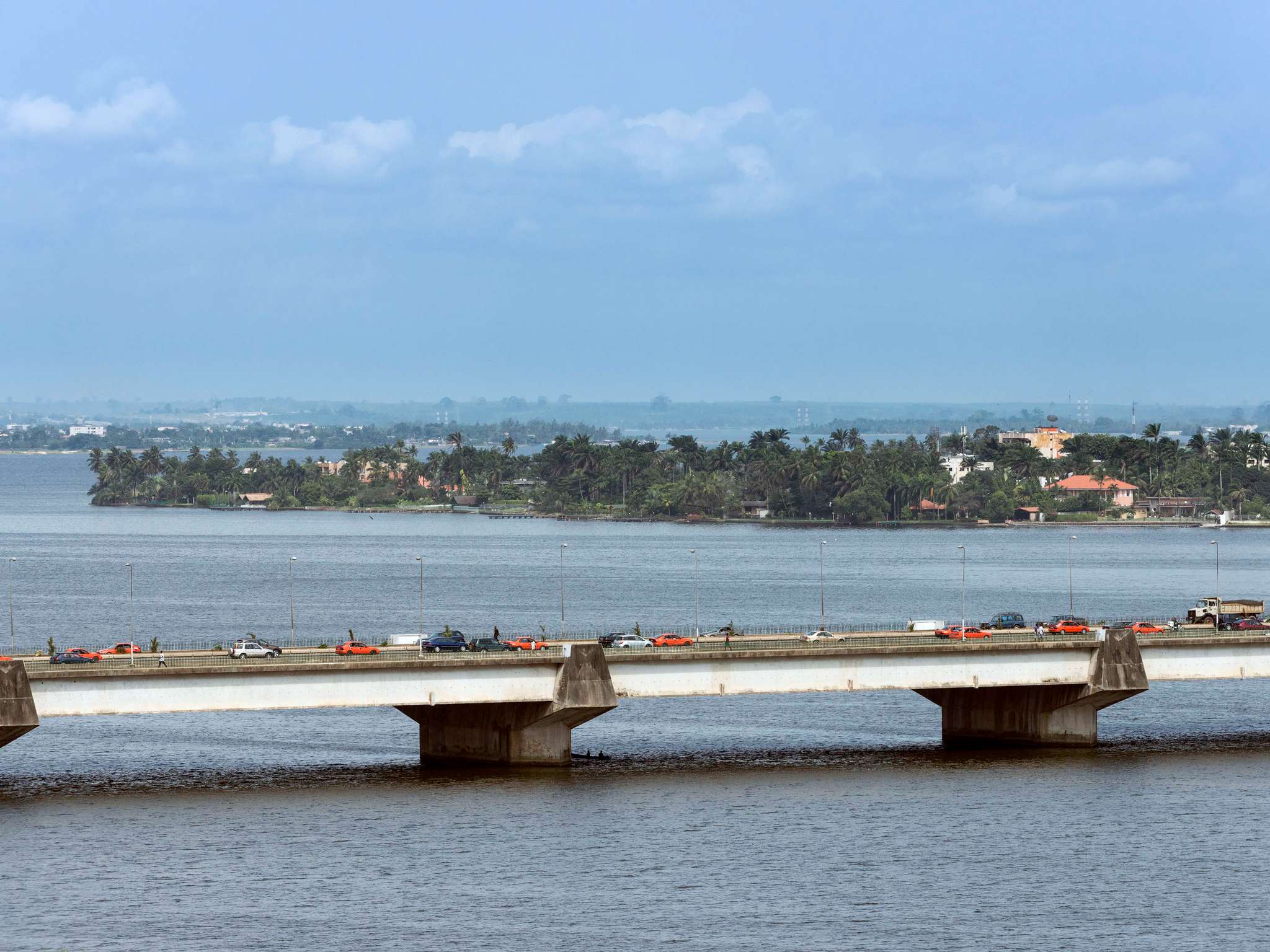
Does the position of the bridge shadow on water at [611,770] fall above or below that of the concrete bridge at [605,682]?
below

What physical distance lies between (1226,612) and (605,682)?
44.5 meters

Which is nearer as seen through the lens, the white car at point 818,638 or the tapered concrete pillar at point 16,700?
the tapered concrete pillar at point 16,700

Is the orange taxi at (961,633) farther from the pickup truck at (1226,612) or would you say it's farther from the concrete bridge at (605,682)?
the pickup truck at (1226,612)

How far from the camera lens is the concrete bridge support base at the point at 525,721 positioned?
78.7 metres

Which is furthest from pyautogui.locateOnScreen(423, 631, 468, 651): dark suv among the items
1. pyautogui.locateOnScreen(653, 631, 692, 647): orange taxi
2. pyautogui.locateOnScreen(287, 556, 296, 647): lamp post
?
pyautogui.locateOnScreen(653, 631, 692, 647): orange taxi

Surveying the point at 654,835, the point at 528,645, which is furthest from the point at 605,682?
the point at 528,645

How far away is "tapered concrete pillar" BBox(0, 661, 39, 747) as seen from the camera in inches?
2835

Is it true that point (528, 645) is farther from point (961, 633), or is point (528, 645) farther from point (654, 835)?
point (654, 835)

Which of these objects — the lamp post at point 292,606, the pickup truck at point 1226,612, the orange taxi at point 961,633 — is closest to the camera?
the orange taxi at point 961,633

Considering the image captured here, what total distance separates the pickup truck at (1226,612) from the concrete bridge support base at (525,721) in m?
33.0

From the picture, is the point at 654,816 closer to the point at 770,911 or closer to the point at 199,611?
the point at 770,911

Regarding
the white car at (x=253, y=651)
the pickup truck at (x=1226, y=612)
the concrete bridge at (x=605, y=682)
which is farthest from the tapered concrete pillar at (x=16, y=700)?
the pickup truck at (x=1226, y=612)

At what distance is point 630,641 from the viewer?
89688mm

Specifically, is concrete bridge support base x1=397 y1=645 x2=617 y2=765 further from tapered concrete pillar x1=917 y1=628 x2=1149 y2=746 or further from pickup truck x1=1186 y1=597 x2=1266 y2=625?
pickup truck x1=1186 y1=597 x2=1266 y2=625
